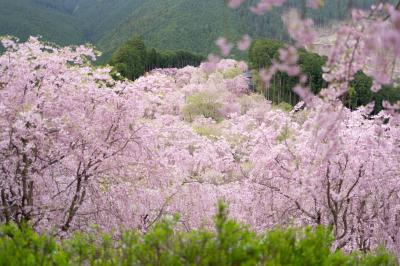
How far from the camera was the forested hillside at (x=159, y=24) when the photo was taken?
98500 millimetres

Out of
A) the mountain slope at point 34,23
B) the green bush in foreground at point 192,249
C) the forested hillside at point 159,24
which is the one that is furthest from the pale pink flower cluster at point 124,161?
the mountain slope at point 34,23

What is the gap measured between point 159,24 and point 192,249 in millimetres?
107786

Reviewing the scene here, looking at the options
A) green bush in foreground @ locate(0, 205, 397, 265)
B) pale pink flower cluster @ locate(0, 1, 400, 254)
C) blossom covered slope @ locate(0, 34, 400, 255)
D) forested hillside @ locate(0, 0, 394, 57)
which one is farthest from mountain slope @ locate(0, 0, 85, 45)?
green bush in foreground @ locate(0, 205, 397, 265)

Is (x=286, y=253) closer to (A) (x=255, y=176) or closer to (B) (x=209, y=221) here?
(A) (x=255, y=176)

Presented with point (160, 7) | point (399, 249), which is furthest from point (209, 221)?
point (160, 7)

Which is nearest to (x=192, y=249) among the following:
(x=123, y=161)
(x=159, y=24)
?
(x=123, y=161)

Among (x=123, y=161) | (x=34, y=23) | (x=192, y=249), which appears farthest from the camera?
(x=34, y=23)

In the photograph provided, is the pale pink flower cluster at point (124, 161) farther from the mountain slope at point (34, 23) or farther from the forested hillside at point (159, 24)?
the mountain slope at point (34, 23)

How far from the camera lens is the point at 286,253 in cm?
382

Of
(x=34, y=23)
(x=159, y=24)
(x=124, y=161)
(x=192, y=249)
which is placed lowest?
(x=192, y=249)

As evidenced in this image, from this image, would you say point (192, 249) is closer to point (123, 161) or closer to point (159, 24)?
point (123, 161)

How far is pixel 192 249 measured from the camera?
374 cm

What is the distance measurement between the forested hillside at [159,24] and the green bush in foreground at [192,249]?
8468 centimetres

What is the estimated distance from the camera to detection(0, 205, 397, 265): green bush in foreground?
3668 millimetres
